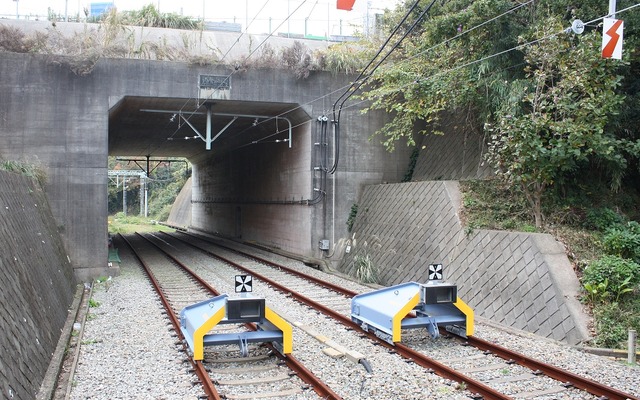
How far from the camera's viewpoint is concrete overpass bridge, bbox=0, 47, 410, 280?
610 inches

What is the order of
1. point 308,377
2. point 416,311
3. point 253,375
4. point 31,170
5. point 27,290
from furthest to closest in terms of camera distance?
point 31,170 < point 416,311 < point 27,290 < point 253,375 < point 308,377

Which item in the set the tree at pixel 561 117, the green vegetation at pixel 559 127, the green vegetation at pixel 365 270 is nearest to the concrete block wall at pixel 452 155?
the green vegetation at pixel 559 127

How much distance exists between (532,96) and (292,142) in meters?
10.4

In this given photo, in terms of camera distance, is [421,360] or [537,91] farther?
[537,91]

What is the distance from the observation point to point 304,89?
59.0ft

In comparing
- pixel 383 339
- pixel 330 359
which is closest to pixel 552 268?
pixel 383 339

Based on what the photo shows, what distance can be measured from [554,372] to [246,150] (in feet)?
70.9

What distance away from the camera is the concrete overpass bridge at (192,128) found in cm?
1550

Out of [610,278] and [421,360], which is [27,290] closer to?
[421,360]

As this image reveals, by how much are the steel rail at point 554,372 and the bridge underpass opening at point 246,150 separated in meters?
10.4

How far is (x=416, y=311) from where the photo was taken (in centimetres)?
905

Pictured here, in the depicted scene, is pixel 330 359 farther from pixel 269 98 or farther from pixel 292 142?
Result: pixel 292 142

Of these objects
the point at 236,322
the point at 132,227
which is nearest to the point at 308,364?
the point at 236,322

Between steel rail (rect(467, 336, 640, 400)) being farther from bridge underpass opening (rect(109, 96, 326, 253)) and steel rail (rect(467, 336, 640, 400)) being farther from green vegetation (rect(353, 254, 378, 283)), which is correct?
bridge underpass opening (rect(109, 96, 326, 253))
